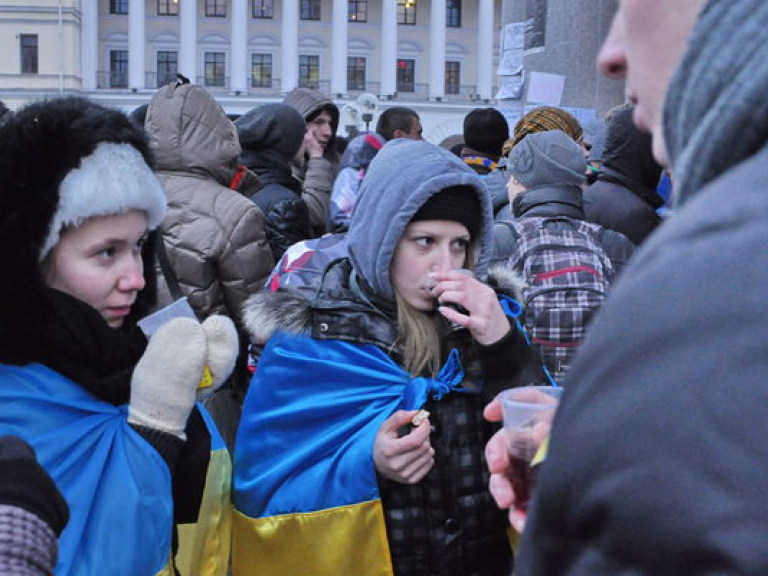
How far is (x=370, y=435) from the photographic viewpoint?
2252 mm

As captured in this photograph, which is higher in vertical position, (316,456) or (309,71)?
(309,71)

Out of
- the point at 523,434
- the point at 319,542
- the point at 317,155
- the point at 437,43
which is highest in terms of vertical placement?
the point at 437,43

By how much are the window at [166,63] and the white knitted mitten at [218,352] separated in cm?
5653

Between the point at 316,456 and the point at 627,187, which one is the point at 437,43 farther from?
the point at 316,456

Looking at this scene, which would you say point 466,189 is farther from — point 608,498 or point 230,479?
point 608,498

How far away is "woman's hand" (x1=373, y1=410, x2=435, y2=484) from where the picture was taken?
211cm

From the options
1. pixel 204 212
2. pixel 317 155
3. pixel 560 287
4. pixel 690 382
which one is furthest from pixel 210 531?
pixel 317 155

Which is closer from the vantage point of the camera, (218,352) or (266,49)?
(218,352)

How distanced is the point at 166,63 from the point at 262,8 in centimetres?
683

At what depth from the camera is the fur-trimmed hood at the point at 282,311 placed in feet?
7.73

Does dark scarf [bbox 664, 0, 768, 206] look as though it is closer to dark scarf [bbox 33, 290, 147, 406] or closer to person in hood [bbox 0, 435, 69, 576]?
person in hood [bbox 0, 435, 69, 576]

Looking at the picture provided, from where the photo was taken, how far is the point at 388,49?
57.4 meters

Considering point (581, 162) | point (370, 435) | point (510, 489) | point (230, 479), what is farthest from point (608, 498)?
point (581, 162)

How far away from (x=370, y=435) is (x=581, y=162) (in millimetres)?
1705
